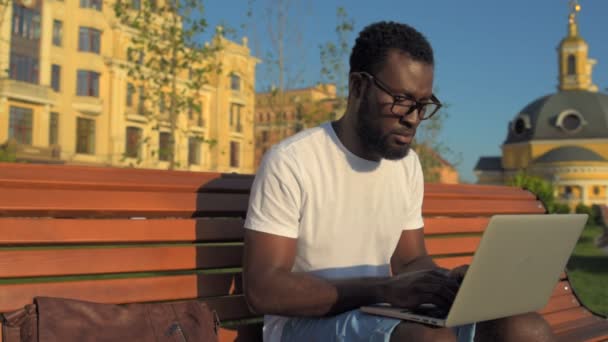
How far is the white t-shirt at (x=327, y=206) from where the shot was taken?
2.52 meters

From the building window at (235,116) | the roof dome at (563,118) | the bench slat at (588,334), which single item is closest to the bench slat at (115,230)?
the bench slat at (588,334)

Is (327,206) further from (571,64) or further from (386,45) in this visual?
(571,64)

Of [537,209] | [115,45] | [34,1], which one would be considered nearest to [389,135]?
[537,209]

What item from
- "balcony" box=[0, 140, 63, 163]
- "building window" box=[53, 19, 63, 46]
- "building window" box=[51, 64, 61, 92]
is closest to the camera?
"balcony" box=[0, 140, 63, 163]

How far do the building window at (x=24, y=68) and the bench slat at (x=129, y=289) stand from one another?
108 ft

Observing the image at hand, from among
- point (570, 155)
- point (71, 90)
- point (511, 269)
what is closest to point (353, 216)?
point (511, 269)

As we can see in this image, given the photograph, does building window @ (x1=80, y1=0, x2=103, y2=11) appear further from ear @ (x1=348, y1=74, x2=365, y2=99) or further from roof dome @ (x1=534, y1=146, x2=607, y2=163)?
roof dome @ (x1=534, y1=146, x2=607, y2=163)

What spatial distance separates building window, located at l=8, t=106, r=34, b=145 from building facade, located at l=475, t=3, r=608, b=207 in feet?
142

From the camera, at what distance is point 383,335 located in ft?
7.07

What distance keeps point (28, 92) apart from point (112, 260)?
32.8m

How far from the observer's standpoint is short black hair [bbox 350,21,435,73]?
8.76 ft

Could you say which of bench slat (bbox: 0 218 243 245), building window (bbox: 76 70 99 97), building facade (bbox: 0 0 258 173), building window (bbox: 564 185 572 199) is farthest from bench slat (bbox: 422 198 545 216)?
building window (bbox: 564 185 572 199)

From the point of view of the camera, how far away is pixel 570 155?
2376 inches

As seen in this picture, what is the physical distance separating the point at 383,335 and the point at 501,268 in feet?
1.45
